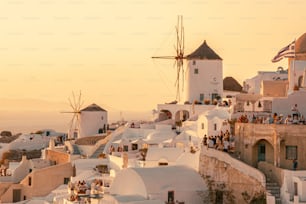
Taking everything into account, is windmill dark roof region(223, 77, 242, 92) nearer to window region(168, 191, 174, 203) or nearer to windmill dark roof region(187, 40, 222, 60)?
windmill dark roof region(187, 40, 222, 60)

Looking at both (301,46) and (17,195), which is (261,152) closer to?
(301,46)

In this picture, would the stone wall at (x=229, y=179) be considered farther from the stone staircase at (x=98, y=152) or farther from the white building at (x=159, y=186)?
the stone staircase at (x=98, y=152)

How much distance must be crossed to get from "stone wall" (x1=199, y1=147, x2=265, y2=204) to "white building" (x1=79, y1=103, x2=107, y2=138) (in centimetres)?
2505

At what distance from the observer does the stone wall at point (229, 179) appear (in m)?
30.4

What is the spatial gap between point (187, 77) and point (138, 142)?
11.2m

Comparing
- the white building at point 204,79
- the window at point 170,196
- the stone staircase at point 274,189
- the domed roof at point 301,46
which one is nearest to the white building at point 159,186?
the window at point 170,196

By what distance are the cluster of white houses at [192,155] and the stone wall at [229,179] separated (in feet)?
0.14

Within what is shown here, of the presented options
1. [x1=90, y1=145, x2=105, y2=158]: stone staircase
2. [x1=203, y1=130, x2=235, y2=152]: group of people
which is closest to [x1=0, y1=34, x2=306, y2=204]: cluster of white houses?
[x1=90, y1=145, x2=105, y2=158]: stone staircase

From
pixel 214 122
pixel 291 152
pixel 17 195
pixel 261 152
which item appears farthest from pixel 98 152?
pixel 291 152

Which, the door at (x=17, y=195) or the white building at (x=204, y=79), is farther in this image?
the white building at (x=204, y=79)

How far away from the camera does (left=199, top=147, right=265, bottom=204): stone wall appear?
30438mm

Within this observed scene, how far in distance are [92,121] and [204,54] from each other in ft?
34.1

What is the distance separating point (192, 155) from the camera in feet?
122

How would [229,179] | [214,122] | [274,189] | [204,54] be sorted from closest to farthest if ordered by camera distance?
[274,189] < [229,179] < [214,122] < [204,54]
